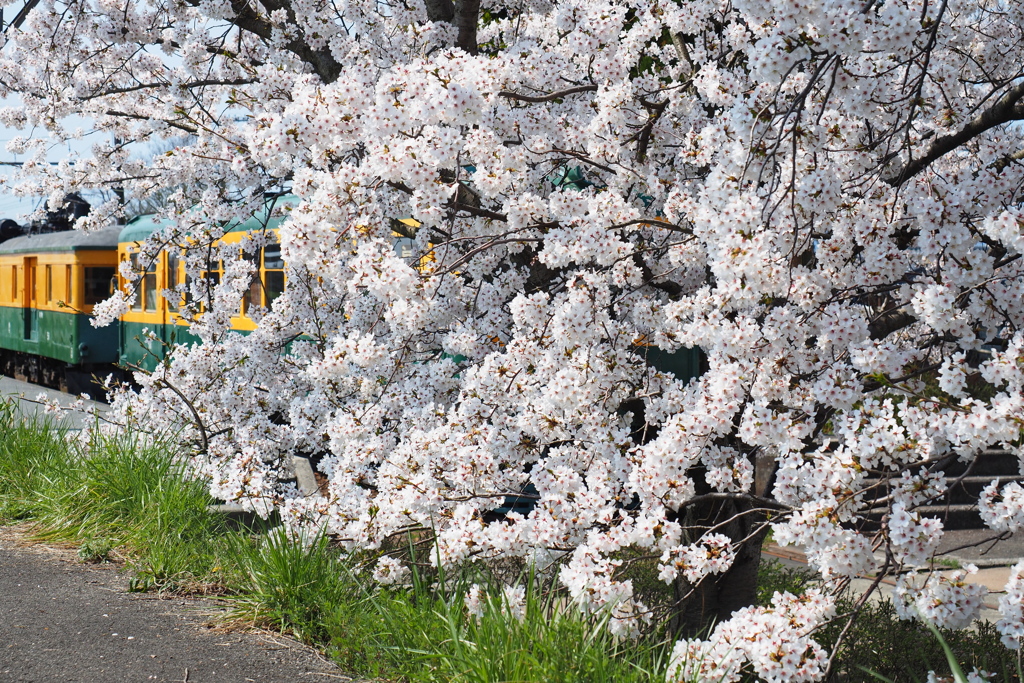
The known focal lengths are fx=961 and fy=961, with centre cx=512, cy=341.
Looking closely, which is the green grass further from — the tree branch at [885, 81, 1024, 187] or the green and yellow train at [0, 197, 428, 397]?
the green and yellow train at [0, 197, 428, 397]

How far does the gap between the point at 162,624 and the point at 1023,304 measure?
13.1ft

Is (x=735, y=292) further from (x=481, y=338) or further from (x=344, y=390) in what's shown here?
(x=344, y=390)

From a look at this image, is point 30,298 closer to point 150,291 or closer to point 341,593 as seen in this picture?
point 150,291

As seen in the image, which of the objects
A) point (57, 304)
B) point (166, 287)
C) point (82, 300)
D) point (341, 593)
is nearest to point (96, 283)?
point (82, 300)

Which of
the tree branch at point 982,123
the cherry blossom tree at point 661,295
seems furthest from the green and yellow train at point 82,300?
the tree branch at point 982,123

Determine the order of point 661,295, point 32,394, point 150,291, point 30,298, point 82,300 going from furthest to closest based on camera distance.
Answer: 1. point 30,298
2. point 32,394
3. point 82,300
4. point 150,291
5. point 661,295

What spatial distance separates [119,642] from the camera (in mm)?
4363

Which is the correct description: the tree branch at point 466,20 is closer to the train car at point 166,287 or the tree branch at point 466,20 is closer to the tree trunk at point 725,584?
the tree trunk at point 725,584

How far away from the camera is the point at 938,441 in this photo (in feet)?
11.1

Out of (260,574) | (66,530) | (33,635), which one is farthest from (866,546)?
(66,530)

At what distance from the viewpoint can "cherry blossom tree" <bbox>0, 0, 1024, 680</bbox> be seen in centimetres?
318

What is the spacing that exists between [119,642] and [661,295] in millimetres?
3182

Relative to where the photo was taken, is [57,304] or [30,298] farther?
[30,298]

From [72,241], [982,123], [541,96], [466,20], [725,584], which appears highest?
[466,20]
